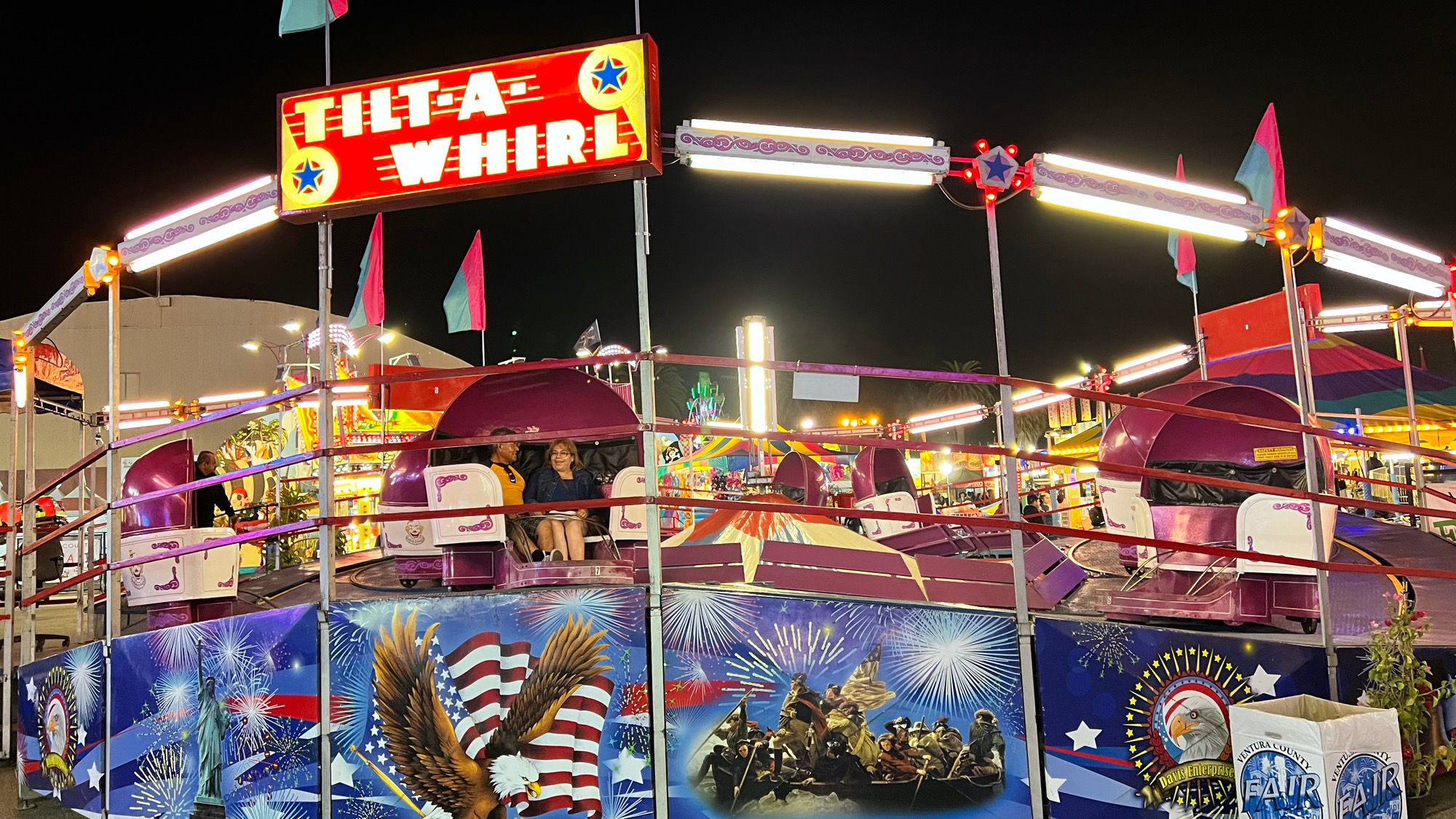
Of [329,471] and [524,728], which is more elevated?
[329,471]

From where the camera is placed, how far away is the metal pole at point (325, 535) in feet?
14.8

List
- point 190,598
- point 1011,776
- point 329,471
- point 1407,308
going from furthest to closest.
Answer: point 1407,308 → point 190,598 → point 329,471 → point 1011,776

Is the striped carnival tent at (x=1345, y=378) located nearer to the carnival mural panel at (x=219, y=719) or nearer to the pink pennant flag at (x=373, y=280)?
the pink pennant flag at (x=373, y=280)

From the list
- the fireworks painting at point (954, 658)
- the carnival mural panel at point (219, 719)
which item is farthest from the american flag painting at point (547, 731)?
the fireworks painting at point (954, 658)

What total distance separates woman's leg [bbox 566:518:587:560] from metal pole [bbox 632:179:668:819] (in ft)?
9.54

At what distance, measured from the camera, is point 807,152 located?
482cm

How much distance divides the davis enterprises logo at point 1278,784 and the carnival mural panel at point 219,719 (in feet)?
13.3

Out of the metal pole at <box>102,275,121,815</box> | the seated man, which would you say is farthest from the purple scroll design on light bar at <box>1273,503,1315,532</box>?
the seated man

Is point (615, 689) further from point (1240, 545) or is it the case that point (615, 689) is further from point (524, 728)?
point (1240, 545)

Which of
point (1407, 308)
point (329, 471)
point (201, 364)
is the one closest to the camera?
point (329, 471)

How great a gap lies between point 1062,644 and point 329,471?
3.43 metres

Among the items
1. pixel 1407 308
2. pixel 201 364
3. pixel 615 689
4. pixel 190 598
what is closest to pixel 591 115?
pixel 615 689

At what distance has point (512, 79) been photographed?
459 centimetres

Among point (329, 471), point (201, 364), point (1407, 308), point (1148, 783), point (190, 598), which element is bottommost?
point (1148, 783)
